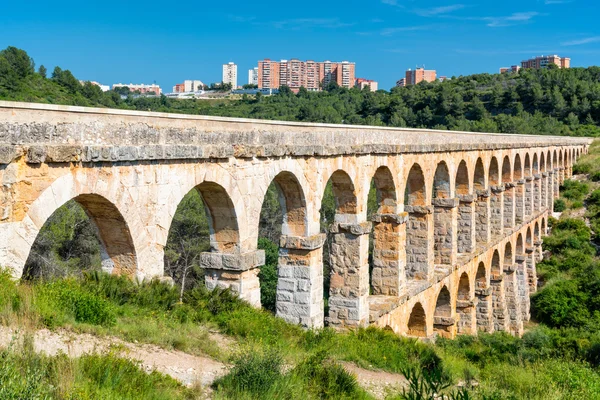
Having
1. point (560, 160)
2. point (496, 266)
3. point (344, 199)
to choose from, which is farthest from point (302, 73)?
point (344, 199)

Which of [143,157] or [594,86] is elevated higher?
[594,86]

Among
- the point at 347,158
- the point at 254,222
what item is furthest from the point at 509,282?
the point at 254,222

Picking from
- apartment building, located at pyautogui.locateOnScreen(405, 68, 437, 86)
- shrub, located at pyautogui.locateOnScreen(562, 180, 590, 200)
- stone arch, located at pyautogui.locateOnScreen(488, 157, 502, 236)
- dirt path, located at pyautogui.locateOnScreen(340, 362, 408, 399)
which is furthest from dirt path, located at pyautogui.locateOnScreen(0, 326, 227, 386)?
apartment building, located at pyautogui.locateOnScreen(405, 68, 437, 86)

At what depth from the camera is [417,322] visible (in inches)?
618

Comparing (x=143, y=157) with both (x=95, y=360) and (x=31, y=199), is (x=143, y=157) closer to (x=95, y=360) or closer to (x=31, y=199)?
(x=31, y=199)

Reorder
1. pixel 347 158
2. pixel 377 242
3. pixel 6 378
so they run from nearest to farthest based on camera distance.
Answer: pixel 6 378 → pixel 347 158 → pixel 377 242

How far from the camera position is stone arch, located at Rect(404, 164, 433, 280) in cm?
1580

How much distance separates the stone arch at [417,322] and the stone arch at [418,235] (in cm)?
82

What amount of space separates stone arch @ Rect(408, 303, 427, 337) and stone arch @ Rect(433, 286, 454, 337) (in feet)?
6.14

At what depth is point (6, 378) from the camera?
3691 mm

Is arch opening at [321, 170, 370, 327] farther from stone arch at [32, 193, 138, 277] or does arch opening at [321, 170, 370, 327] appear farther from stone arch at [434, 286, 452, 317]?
stone arch at [32, 193, 138, 277]

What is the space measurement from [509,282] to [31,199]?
2201 centimetres

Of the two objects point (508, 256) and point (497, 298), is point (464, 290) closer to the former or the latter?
point (497, 298)

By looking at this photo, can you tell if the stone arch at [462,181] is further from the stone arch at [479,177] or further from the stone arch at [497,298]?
the stone arch at [497,298]
